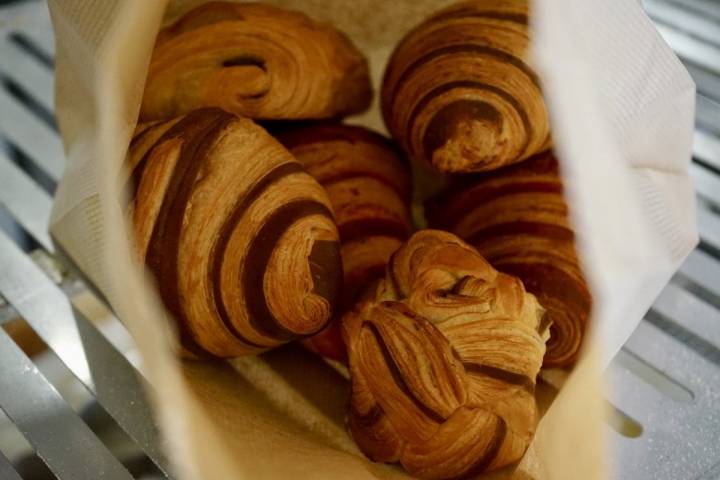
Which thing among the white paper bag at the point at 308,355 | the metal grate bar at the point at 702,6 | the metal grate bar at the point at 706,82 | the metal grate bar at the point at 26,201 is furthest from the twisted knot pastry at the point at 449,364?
the metal grate bar at the point at 702,6

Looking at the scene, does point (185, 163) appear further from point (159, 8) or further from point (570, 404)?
point (570, 404)

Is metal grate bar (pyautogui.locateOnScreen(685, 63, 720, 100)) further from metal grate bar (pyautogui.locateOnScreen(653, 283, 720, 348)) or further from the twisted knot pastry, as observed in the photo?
the twisted knot pastry

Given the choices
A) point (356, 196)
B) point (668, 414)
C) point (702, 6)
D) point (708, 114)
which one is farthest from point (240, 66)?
point (702, 6)

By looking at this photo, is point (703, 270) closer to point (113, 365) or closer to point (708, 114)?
point (708, 114)

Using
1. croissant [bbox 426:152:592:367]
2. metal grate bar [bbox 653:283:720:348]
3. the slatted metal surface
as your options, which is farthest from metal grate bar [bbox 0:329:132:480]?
metal grate bar [bbox 653:283:720:348]

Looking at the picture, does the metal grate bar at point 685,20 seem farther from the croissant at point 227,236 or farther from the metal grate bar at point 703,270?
the croissant at point 227,236

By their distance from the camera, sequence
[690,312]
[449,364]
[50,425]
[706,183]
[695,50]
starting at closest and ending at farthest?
[449,364], [50,425], [690,312], [706,183], [695,50]

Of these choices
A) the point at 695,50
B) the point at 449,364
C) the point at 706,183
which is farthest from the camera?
the point at 695,50
